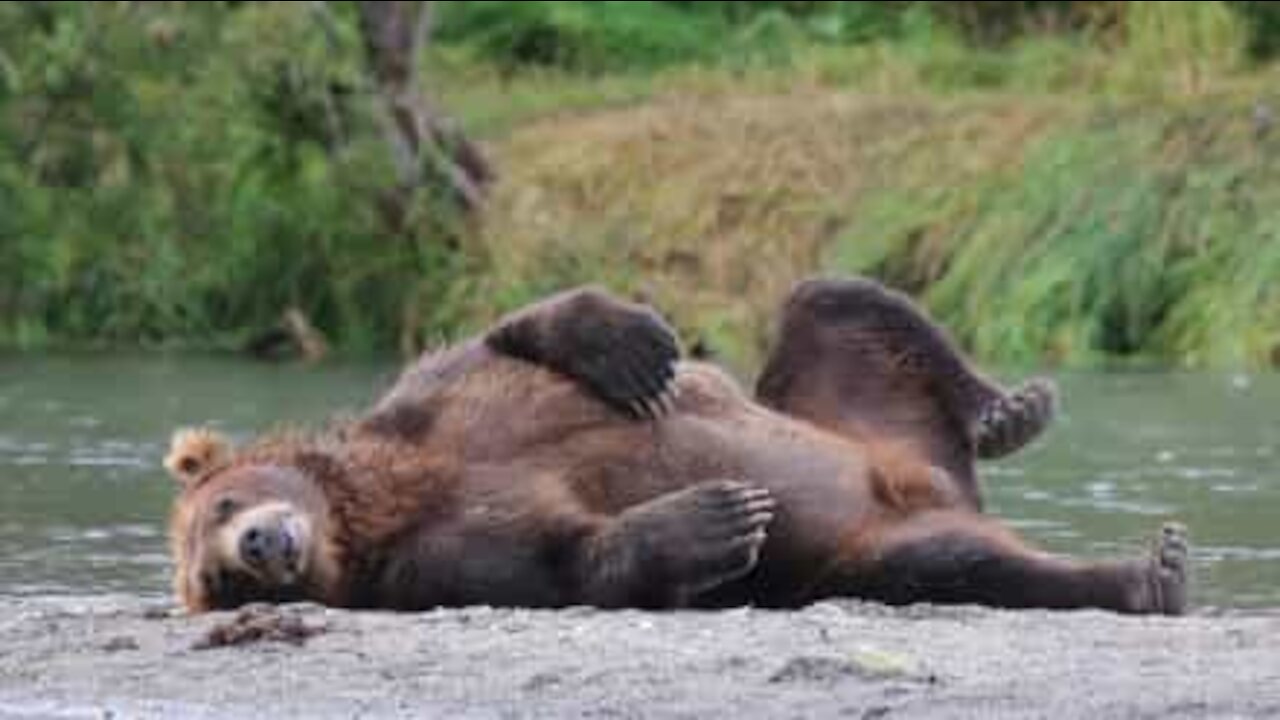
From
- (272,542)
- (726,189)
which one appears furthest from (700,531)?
(726,189)

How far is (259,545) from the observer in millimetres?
7527

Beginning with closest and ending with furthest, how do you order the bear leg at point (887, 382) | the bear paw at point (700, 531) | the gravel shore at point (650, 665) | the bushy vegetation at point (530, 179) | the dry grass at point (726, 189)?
the gravel shore at point (650, 665), the bear paw at point (700, 531), the bear leg at point (887, 382), the bushy vegetation at point (530, 179), the dry grass at point (726, 189)

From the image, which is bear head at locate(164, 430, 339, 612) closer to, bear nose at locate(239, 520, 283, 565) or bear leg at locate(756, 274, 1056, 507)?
bear nose at locate(239, 520, 283, 565)

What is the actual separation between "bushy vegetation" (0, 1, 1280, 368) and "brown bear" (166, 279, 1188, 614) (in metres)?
12.4

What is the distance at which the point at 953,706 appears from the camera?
6250 millimetres

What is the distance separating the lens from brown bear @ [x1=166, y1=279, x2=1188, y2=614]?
759cm

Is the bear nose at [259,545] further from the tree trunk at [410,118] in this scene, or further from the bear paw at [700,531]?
the tree trunk at [410,118]

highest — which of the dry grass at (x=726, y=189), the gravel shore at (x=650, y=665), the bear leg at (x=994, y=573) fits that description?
the gravel shore at (x=650, y=665)

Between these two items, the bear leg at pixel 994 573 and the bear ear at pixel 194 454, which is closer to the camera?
the bear leg at pixel 994 573

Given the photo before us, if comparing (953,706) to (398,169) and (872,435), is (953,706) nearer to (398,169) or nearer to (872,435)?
(872,435)

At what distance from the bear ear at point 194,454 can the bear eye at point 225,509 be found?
1.25 ft

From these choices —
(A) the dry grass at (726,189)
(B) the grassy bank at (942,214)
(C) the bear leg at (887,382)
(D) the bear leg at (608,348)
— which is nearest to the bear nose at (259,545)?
(D) the bear leg at (608,348)

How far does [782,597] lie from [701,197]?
14.8 meters

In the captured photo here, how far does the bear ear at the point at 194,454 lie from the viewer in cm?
809
